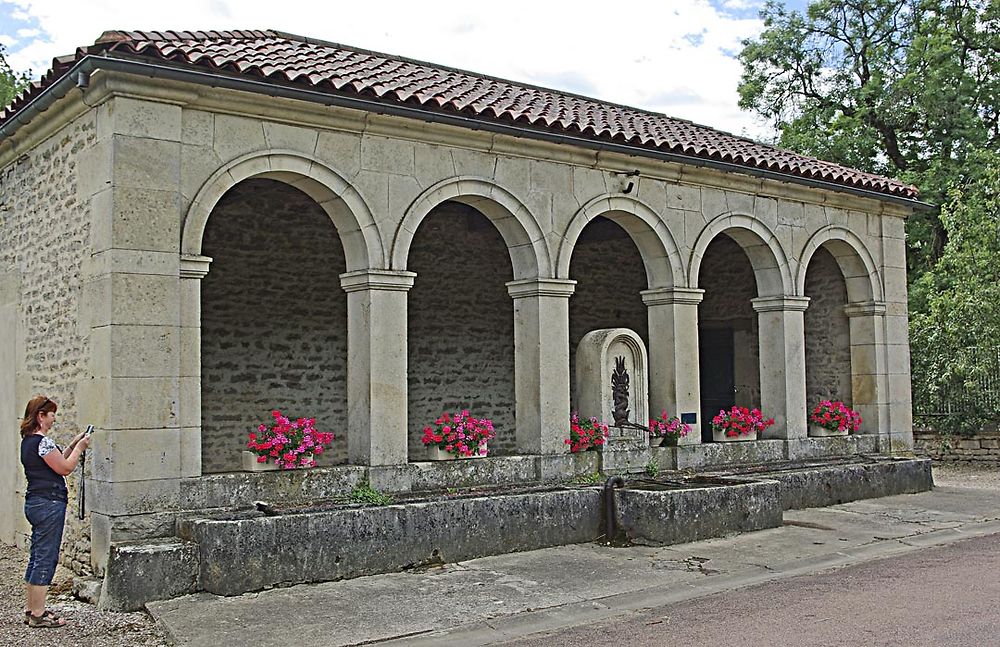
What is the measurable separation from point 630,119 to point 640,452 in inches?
175

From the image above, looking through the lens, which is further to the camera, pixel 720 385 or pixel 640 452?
pixel 720 385

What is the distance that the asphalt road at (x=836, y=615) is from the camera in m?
5.61

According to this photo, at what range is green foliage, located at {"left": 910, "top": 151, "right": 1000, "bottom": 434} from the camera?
49.8ft

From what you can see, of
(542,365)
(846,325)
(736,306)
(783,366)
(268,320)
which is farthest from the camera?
(736,306)

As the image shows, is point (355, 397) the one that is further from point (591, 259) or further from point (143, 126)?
point (591, 259)

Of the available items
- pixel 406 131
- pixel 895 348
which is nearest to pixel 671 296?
pixel 406 131

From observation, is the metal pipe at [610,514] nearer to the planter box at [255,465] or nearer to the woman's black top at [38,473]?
the planter box at [255,465]

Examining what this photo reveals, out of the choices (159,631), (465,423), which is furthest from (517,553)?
(159,631)

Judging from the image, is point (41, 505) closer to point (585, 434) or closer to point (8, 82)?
point (585, 434)

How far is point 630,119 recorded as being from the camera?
12445 mm

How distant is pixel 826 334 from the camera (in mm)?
13203

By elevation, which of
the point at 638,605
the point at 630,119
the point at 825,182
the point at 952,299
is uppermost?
the point at 630,119

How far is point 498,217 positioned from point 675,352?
2.50 m

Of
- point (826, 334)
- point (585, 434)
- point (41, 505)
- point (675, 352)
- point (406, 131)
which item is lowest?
point (41, 505)
